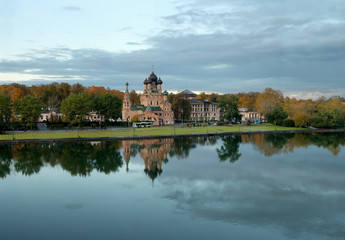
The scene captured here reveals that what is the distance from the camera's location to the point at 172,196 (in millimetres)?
16531

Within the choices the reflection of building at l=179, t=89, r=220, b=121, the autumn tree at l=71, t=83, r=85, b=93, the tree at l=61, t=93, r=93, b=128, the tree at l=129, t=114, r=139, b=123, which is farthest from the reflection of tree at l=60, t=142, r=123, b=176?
the reflection of building at l=179, t=89, r=220, b=121

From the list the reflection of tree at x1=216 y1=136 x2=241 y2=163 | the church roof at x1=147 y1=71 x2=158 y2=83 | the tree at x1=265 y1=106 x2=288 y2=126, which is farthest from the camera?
the church roof at x1=147 y1=71 x2=158 y2=83

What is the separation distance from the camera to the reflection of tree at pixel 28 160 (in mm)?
24214

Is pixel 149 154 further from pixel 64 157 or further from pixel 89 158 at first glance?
pixel 64 157

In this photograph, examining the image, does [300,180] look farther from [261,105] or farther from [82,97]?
[261,105]

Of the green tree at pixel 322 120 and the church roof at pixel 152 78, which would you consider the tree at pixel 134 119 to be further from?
the green tree at pixel 322 120

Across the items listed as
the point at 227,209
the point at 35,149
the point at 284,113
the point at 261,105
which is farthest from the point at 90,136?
the point at 261,105

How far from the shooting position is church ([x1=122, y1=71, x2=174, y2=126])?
225 feet

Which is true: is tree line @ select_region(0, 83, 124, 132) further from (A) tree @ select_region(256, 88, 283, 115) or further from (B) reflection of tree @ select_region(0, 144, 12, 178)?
(A) tree @ select_region(256, 88, 283, 115)

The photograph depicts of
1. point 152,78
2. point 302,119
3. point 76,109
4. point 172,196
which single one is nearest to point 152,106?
point 152,78

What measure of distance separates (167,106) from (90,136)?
31849 mm

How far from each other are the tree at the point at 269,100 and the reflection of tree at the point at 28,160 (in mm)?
53596

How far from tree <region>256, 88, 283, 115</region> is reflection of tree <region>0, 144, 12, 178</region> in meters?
55.3

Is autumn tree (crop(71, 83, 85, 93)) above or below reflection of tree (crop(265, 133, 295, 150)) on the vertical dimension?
above
